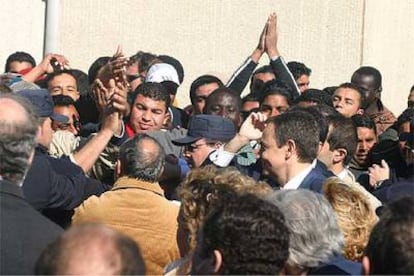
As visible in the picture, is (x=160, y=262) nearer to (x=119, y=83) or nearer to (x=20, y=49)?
(x=119, y=83)

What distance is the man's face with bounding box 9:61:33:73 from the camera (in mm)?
12161

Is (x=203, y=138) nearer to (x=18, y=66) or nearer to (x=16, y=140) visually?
(x=16, y=140)

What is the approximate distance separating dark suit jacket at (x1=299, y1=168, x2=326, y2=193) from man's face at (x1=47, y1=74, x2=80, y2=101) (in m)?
3.92

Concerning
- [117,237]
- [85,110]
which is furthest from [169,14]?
[117,237]

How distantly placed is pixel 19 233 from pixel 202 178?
3.61ft

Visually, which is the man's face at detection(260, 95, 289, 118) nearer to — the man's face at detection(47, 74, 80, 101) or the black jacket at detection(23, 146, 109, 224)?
the man's face at detection(47, 74, 80, 101)

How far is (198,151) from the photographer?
811cm

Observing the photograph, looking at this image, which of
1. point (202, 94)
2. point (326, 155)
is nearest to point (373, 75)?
point (202, 94)

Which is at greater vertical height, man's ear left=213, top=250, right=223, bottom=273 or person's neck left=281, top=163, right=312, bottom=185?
person's neck left=281, top=163, right=312, bottom=185

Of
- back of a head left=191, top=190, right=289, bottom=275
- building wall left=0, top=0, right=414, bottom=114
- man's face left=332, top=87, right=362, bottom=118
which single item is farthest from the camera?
building wall left=0, top=0, right=414, bottom=114

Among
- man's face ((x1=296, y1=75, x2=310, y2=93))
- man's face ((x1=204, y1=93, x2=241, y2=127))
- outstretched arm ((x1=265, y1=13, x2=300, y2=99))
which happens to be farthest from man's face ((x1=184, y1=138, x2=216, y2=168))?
man's face ((x1=296, y1=75, x2=310, y2=93))

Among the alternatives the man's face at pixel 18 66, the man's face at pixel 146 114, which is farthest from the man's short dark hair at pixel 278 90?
the man's face at pixel 18 66

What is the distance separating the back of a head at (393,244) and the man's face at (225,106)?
17.6 feet

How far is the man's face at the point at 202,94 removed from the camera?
10328 millimetres
